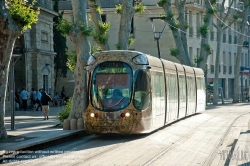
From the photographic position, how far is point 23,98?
137 ft

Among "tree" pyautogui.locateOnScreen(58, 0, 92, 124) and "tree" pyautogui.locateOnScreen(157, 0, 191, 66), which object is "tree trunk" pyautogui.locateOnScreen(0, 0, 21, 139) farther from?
"tree" pyautogui.locateOnScreen(157, 0, 191, 66)

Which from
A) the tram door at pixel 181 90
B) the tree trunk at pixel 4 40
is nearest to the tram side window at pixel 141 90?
the tree trunk at pixel 4 40

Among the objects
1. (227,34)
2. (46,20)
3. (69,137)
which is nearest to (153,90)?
(69,137)

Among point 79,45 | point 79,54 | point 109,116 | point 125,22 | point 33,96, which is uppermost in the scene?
point 125,22

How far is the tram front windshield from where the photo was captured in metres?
20.3

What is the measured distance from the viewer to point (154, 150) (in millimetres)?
17531

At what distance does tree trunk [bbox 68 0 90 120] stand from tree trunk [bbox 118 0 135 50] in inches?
188

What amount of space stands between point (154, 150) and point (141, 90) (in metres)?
3.49

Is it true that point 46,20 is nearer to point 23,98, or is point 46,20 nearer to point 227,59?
point 23,98

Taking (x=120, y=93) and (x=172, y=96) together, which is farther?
(x=172, y=96)

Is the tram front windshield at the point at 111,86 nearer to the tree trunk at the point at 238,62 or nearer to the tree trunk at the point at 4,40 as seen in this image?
the tree trunk at the point at 4,40

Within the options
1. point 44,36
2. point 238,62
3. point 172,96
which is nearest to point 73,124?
point 172,96

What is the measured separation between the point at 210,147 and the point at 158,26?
43166 mm

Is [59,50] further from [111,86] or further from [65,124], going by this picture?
[111,86]
